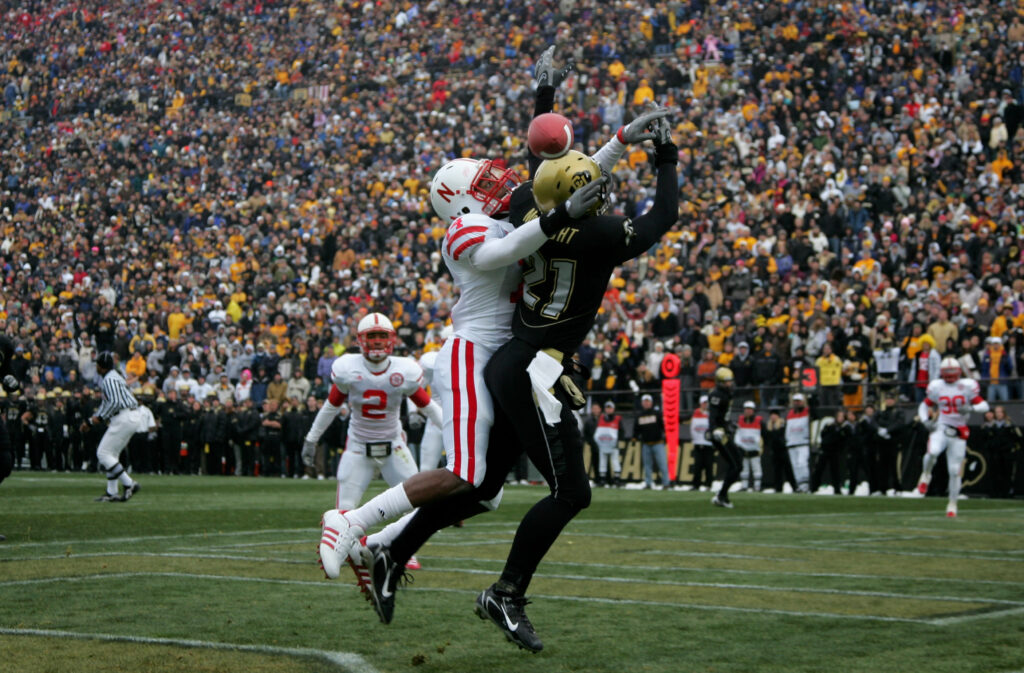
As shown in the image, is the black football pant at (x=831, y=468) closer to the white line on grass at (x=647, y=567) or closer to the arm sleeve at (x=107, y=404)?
the arm sleeve at (x=107, y=404)

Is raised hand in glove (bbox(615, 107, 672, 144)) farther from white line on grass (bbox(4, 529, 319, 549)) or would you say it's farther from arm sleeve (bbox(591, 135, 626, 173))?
white line on grass (bbox(4, 529, 319, 549))

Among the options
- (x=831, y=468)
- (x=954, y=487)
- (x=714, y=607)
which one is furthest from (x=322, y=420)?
(x=831, y=468)

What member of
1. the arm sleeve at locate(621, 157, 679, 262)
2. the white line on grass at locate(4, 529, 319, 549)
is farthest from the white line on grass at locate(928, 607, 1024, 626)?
the white line on grass at locate(4, 529, 319, 549)

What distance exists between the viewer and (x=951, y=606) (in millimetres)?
7211

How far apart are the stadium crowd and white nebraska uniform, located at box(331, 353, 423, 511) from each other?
11374 millimetres

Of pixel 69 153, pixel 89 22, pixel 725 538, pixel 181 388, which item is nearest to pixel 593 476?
pixel 181 388

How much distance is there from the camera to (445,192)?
242 inches

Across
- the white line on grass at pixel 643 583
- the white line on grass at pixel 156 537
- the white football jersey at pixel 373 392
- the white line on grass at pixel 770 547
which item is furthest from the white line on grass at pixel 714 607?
the white line on grass at pixel 156 537

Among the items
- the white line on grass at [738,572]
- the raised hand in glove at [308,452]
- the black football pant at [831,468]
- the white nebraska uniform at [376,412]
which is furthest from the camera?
the black football pant at [831,468]

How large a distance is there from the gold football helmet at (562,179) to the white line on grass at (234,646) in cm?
202

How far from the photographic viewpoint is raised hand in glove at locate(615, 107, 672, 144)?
18.9ft

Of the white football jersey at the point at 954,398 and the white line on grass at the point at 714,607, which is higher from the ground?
the white football jersey at the point at 954,398

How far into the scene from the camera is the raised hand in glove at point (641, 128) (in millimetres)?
5770

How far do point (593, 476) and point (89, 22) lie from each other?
28551 mm
